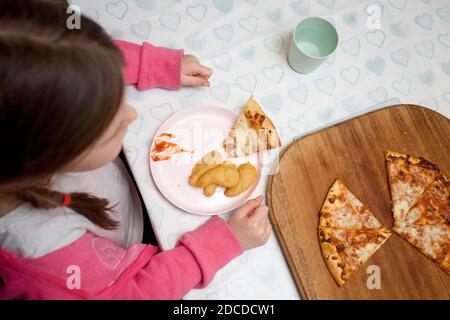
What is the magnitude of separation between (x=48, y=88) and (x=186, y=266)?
486 mm

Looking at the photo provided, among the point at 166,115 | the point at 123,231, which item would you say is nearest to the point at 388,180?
the point at 166,115

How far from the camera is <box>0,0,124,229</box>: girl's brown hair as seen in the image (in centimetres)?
50

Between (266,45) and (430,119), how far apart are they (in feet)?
1.76

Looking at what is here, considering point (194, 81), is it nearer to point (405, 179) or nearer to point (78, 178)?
point (78, 178)

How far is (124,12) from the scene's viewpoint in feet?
3.51

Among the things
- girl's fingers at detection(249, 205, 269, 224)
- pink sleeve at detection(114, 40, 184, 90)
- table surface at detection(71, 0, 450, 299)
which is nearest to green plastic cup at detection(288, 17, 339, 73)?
table surface at detection(71, 0, 450, 299)

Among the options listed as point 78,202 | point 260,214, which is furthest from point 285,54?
point 78,202

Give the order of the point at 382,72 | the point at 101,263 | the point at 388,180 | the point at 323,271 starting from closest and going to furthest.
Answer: the point at 101,263 < the point at 323,271 < the point at 388,180 < the point at 382,72

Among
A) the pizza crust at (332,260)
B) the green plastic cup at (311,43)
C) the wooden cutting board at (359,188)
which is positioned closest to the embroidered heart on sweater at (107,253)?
the wooden cutting board at (359,188)

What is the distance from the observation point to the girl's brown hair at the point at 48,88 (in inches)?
19.6

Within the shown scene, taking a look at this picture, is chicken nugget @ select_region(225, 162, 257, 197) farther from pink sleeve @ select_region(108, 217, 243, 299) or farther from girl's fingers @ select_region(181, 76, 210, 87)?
girl's fingers @ select_region(181, 76, 210, 87)

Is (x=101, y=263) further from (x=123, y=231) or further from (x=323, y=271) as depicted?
(x=323, y=271)

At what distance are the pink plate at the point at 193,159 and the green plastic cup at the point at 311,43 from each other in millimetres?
250

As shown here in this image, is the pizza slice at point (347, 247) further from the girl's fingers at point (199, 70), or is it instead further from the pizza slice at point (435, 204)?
the girl's fingers at point (199, 70)
